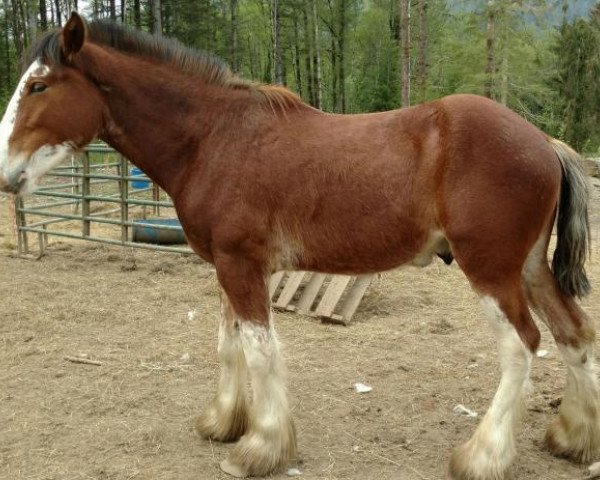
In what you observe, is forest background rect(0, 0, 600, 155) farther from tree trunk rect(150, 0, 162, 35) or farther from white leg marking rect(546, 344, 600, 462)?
white leg marking rect(546, 344, 600, 462)

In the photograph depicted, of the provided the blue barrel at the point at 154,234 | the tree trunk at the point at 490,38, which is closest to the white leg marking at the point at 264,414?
the blue barrel at the point at 154,234

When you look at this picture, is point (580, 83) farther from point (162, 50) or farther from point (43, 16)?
point (43, 16)

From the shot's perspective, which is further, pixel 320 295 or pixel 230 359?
pixel 320 295

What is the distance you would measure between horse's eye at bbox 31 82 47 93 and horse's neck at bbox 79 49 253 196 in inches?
12.8

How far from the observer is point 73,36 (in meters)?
2.84

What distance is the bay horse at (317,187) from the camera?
108 inches

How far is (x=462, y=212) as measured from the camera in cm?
271

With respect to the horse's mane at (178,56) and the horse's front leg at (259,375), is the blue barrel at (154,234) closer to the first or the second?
the horse's mane at (178,56)

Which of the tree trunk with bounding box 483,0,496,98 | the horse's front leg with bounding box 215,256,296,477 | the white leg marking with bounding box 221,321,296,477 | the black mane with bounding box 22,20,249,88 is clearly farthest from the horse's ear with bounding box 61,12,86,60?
the tree trunk with bounding box 483,0,496,98

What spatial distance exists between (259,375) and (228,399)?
20.7 inches

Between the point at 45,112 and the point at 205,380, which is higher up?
the point at 45,112

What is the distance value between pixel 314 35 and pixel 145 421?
27.1 metres

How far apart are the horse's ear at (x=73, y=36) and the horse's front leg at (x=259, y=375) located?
1.30 m

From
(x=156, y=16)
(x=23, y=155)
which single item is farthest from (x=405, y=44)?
(x=23, y=155)
